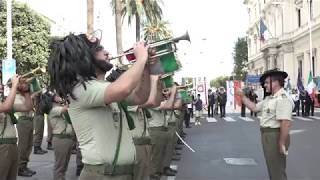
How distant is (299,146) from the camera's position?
15500 mm

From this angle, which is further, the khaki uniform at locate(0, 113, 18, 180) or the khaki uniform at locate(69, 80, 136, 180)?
the khaki uniform at locate(0, 113, 18, 180)

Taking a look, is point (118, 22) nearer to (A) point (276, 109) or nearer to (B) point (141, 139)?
(B) point (141, 139)

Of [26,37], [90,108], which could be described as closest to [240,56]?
[26,37]

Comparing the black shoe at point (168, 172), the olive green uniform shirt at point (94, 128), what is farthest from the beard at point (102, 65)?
the black shoe at point (168, 172)

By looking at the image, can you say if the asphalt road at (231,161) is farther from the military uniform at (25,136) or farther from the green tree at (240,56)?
the green tree at (240,56)

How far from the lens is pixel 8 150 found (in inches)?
276

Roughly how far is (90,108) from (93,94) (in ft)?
0.46

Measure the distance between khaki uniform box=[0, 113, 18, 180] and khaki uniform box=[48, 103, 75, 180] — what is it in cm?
158

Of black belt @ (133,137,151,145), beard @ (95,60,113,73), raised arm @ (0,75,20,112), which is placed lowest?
black belt @ (133,137,151,145)

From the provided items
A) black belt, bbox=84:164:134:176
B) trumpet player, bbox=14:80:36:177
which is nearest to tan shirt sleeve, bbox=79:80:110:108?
black belt, bbox=84:164:134:176

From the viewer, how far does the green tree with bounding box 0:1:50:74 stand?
133ft

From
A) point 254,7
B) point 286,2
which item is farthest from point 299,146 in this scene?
point 254,7

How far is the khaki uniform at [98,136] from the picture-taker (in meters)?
3.69

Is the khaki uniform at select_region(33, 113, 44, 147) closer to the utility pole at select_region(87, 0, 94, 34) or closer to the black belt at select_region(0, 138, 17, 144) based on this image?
the utility pole at select_region(87, 0, 94, 34)
